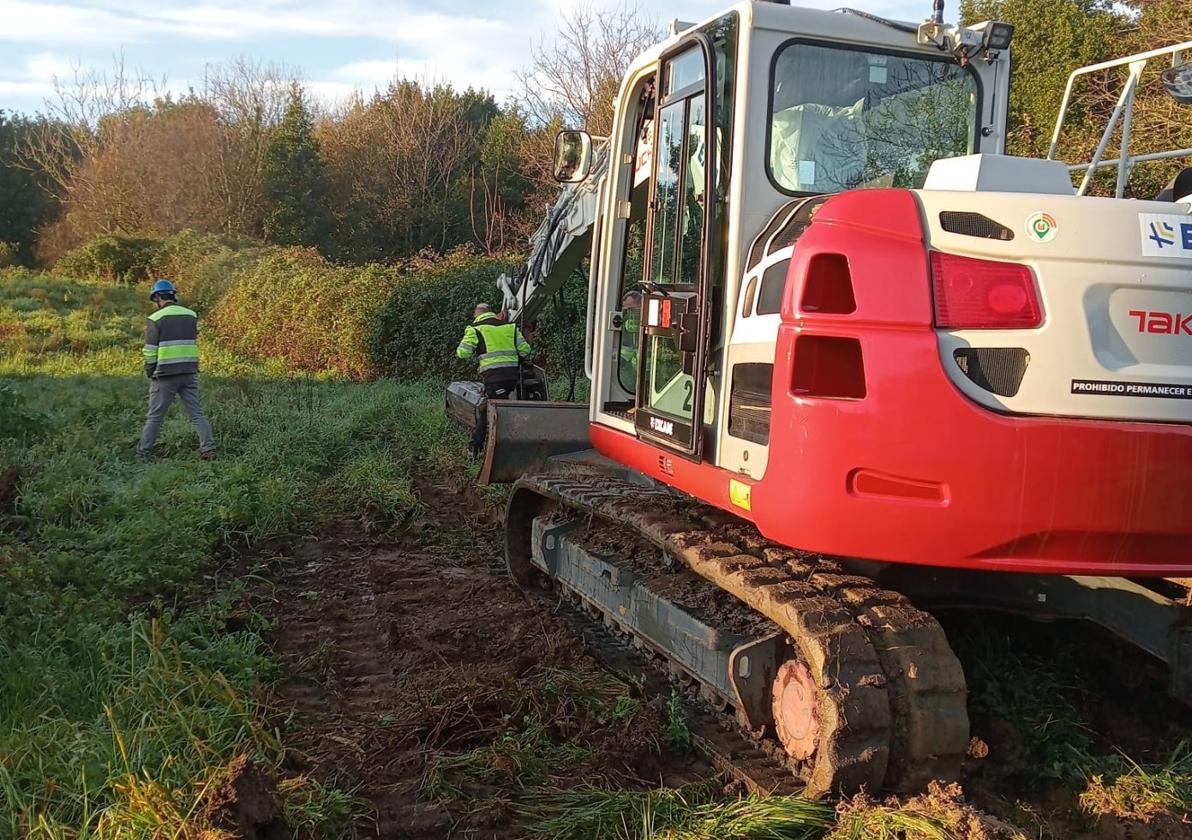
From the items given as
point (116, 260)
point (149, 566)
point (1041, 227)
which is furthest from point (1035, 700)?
point (116, 260)

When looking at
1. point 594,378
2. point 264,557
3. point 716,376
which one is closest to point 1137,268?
point 716,376

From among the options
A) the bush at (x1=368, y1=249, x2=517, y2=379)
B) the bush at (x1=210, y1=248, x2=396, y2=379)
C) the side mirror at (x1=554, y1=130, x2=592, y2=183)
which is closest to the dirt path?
the side mirror at (x1=554, y1=130, x2=592, y2=183)

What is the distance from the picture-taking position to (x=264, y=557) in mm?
6504

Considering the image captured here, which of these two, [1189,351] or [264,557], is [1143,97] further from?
[264,557]

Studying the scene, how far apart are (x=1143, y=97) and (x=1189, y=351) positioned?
583 centimetres

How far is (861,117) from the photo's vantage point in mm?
3998

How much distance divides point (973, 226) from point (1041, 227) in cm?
18

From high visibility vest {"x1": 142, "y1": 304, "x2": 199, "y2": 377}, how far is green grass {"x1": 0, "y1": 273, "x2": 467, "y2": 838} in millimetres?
729

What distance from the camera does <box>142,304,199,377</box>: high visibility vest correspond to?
9.66 m

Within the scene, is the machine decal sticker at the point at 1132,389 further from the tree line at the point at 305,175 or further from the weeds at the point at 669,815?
the tree line at the point at 305,175

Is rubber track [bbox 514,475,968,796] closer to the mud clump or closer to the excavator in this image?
the excavator

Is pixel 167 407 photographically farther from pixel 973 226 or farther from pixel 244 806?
pixel 973 226

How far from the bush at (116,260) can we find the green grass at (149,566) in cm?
1361

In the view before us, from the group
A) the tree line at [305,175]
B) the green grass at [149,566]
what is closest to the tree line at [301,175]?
the tree line at [305,175]
